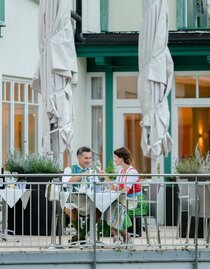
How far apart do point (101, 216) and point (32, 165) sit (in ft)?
10.6

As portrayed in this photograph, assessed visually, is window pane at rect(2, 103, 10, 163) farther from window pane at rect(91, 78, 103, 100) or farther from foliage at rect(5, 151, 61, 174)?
foliage at rect(5, 151, 61, 174)

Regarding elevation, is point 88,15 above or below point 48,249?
above

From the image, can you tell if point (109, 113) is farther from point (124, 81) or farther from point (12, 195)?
point (12, 195)

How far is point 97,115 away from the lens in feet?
91.6

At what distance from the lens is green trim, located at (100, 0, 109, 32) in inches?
1105

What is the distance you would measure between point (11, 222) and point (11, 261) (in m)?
2.00

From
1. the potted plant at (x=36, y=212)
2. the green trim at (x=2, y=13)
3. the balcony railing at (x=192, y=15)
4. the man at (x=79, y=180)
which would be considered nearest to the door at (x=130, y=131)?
the balcony railing at (x=192, y=15)

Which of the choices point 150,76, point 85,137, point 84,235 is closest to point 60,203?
point 84,235

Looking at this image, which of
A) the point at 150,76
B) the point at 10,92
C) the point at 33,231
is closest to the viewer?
the point at 33,231

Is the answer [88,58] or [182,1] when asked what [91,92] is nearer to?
[88,58]

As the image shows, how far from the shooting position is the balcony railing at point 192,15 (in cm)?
2758

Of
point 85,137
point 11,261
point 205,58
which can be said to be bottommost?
point 11,261

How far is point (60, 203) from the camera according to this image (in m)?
17.4

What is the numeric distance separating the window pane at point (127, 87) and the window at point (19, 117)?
2.28 m
